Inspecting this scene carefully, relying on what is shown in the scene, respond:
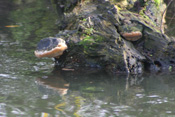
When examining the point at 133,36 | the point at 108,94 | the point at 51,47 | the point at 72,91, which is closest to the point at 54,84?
the point at 72,91

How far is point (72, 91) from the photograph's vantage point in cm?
460

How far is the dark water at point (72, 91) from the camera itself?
153 inches

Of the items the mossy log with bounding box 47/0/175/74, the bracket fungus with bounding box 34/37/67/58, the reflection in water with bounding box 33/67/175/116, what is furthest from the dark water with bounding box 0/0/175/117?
the bracket fungus with bounding box 34/37/67/58

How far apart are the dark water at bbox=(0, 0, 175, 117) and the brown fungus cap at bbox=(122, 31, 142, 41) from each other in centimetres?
70

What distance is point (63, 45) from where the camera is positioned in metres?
5.26

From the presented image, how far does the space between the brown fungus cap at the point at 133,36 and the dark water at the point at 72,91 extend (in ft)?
2.29

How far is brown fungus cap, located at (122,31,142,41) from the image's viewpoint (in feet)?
18.0

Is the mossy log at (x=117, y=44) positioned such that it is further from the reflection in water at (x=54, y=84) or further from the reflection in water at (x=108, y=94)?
the reflection in water at (x=54, y=84)

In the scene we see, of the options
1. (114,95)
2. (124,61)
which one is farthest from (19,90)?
(124,61)

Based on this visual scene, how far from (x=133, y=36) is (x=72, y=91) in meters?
1.62

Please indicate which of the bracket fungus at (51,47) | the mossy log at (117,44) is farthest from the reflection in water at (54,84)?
the mossy log at (117,44)

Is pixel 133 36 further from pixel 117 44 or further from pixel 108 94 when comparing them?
pixel 108 94

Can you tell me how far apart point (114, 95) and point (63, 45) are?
134cm

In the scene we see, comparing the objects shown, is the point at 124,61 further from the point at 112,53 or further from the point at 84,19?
the point at 84,19
